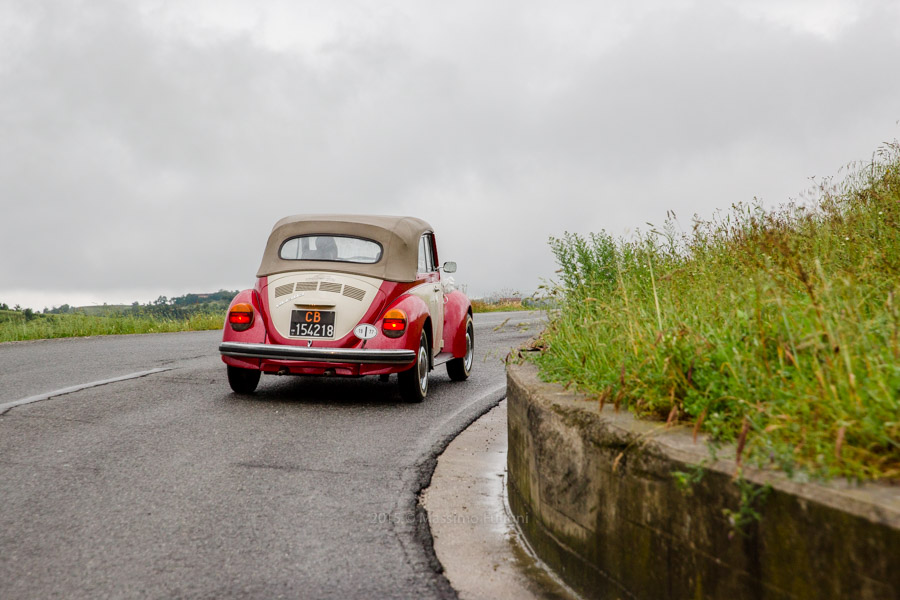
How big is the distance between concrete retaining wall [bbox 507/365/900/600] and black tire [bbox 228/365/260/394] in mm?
4823

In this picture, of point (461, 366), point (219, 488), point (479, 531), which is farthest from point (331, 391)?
point (479, 531)

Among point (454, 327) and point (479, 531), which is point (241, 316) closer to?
point (454, 327)

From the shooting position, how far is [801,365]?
10.3 ft

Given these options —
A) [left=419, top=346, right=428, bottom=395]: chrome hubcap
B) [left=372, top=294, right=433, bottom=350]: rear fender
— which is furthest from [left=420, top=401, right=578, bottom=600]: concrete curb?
[left=419, top=346, right=428, bottom=395]: chrome hubcap

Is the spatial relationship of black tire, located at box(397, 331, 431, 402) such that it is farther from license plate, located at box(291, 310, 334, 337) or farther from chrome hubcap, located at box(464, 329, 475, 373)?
chrome hubcap, located at box(464, 329, 475, 373)

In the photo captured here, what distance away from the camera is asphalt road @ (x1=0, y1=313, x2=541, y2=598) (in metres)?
3.51

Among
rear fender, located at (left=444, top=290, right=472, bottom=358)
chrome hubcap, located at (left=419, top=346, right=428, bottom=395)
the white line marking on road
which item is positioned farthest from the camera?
rear fender, located at (left=444, top=290, right=472, bottom=358)

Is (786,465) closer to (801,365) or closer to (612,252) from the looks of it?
(801,365)

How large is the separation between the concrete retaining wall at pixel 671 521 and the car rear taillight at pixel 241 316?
4.42m

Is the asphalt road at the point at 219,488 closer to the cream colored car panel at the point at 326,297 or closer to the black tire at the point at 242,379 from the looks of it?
the black tire at the point at 242,379

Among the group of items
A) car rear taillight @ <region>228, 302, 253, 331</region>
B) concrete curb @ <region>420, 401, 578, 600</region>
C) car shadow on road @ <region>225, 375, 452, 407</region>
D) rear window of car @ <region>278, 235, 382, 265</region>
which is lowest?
concrete curb @ <region>420, 401, 578, 600</region>

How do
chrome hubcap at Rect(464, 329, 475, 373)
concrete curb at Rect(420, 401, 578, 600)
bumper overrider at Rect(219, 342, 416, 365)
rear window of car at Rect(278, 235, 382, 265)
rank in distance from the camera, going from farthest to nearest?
chrome hubcap at Rect(464, 329, 475, 373) → rear window of car at Rect(278, 235, 382, 265) → bumper overrider at Rect(219, 342, 416, 365) → concrete curb at Rect(420, 401, 578, 600)

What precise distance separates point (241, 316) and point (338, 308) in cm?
96

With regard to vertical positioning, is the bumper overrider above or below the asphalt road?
above
